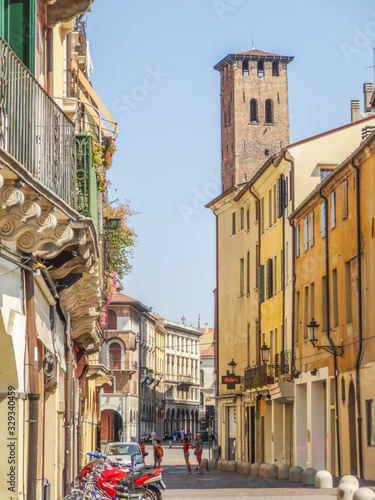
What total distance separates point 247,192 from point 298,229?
11.4m

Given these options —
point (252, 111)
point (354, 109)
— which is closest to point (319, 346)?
point (354, 109)

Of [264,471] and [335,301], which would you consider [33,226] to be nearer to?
[264,471]

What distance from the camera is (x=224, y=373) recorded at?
53094mm

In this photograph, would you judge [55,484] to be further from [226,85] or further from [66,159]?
[226,85]

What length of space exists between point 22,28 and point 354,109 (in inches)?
1793

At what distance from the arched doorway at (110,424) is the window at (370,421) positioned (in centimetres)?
6256

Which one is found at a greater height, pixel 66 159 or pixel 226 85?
pixel 226 85

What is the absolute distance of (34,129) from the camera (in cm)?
927

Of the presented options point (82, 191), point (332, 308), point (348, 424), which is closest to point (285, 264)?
point (332, 308)

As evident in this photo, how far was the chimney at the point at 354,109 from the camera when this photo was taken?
5403 cm

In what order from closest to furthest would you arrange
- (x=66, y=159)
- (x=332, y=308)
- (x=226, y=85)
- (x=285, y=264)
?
(x=66, y=159), (x=332, y=308), (x=285, y=264), (x=226, y=85)

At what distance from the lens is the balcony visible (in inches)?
1586

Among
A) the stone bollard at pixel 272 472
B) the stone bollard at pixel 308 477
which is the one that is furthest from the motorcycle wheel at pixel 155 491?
the stone bollard at pixel 272 472

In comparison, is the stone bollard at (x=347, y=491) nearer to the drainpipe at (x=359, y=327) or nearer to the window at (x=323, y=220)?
the drainpipe at (x=359, y=327)
